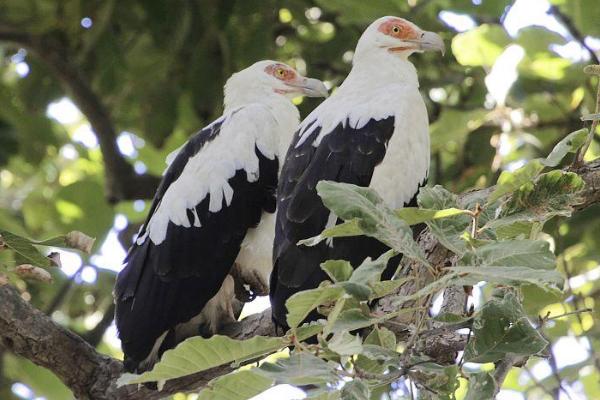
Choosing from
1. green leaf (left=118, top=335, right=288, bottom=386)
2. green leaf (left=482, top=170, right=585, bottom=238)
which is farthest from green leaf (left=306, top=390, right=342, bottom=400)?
green leaf (left=482, top=170, right=585, bottom=238)

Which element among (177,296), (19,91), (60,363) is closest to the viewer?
(60,363)

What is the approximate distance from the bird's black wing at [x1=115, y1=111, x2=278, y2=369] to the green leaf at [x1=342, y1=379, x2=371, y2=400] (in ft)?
7.89

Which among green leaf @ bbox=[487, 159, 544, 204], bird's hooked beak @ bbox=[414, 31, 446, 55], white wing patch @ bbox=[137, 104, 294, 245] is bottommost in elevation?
green leaf @ bbox=[487, 159, 544, 204]

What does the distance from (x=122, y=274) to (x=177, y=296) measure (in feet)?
1.13

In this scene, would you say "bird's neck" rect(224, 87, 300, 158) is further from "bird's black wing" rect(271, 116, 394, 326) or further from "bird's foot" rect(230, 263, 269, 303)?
"bird's black wing" rect(271, 116, 394, 326)

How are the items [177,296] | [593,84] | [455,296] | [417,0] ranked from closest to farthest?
1. [455,296]
2. [177,296]
3. [593,84]
4. [417,0]

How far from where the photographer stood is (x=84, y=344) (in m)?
4.83

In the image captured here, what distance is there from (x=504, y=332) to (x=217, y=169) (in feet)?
9.07

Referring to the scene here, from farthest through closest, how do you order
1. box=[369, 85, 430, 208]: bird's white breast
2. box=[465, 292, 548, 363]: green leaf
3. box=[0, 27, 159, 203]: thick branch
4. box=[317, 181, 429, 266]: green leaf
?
box=[0, 27, 159, 203]: thick branch → box=[369, 85, 430, 208]: bird's white breast → box=[465, 292, 548, 363]: green leaf → box=[317, 181, 429, 266]: green leaf

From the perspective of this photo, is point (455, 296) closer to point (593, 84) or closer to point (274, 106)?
point (274, 106)

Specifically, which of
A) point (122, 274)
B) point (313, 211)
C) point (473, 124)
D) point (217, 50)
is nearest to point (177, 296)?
point (122, 274)

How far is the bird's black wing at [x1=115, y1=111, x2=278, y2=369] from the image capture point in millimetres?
5078

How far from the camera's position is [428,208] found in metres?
2.96

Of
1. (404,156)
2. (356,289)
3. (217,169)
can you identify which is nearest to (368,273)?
(356,289)
